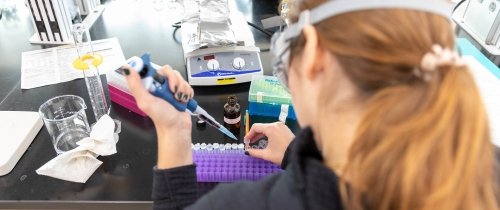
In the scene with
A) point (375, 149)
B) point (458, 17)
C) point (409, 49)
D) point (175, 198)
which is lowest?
point (175, 198)

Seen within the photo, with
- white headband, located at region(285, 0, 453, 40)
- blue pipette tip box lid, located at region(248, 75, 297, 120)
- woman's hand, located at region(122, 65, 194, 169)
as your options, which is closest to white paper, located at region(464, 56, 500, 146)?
blue pipette tip box lid, located at region(248, 75, 297, 120)

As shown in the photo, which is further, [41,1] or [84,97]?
[41,1]

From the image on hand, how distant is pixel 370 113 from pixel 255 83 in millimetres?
587

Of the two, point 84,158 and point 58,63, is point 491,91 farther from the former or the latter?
point 58,63

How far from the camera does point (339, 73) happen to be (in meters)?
0.50

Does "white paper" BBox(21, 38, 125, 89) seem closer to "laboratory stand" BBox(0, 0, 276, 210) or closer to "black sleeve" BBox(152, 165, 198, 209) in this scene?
"laboratory stand" BBox(0, 0, 276, 210)

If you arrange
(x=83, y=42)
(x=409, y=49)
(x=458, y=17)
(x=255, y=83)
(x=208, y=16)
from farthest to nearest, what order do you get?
(x=458, y=17), (x=83, y=42), (x=208, y=16), (x=255, y=83), (x=409, y=49)

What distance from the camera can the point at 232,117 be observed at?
95 centimetres

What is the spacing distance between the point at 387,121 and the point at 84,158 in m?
0.68

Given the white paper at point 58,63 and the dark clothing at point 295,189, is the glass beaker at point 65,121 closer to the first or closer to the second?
the white paper at point 58,63

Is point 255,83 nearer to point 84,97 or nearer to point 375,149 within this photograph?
point 84,97

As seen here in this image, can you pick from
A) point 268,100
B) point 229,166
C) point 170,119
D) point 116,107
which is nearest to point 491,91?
point 268,100

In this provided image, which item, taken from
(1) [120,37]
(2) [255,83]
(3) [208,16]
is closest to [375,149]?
(2) [255,83]

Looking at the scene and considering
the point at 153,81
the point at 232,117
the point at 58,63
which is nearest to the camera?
the point at 153,81
